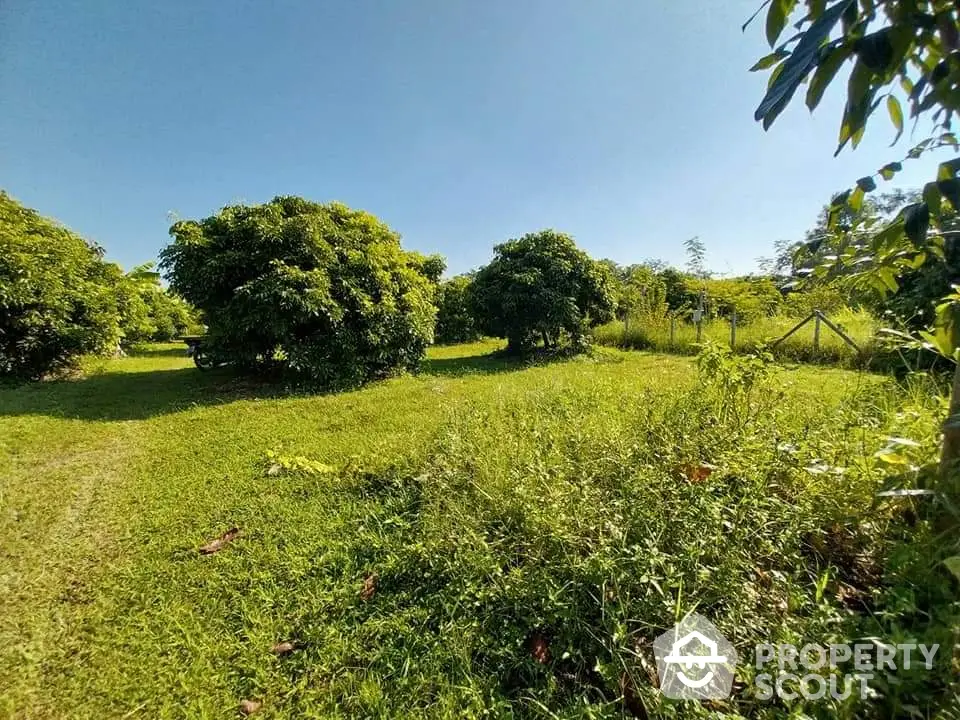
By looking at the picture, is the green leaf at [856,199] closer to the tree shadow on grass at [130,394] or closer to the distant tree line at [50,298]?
the tree shadow on grass at [130,394]

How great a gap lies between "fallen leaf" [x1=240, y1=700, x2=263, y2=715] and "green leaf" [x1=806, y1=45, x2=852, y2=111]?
2454 millimetres

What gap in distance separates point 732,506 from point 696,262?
904 inches

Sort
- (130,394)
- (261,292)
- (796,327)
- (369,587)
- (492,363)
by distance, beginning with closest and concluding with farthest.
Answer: (369,587), (261,292), (130,394), (796,327), (492,363)

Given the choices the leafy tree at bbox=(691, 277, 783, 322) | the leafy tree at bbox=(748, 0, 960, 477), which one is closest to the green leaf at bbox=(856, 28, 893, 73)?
the leafy tree at bbox=(748, 0, 960, 477)

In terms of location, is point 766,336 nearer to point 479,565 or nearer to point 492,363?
point 492,363

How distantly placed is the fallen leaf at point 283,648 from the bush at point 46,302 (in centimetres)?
902

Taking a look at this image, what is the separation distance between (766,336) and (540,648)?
10.8 m

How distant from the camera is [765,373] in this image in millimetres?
2938

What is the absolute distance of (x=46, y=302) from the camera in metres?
7.23

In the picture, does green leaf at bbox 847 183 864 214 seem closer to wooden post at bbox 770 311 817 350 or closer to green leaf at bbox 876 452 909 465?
green leaf at bbox 876 452 909 465

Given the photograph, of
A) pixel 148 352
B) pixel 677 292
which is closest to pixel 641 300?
pixel 677 292

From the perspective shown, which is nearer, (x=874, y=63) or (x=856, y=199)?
(x=874, y=63)

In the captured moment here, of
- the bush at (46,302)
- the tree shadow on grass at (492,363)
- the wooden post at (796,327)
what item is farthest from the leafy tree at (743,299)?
the bush at (46,302)

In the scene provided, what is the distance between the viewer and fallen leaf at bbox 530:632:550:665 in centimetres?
156
